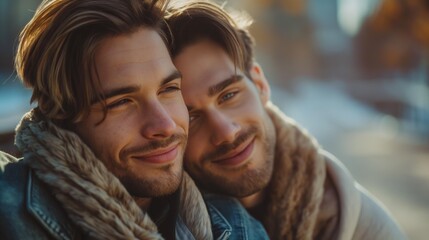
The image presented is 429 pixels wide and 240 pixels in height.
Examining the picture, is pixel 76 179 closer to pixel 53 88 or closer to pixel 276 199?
pixel 53 88

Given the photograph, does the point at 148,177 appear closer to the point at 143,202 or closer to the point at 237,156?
the point at 143,202

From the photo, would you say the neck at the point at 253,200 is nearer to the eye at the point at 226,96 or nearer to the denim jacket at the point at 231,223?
the denim jacket at the point at 231,223

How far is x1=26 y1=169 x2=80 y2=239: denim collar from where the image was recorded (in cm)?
Result: 200

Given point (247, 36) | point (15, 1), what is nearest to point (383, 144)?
point (15, 1)

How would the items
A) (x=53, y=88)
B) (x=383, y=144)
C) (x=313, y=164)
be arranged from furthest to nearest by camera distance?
(x=383, y=144)
(x=313, y=164)
(x=53, y=88)

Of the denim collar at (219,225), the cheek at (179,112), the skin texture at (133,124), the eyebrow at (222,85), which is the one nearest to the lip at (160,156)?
the skin texture at (133,124)

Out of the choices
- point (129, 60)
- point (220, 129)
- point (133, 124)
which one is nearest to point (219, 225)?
point (220, 129)

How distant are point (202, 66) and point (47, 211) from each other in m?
1.06

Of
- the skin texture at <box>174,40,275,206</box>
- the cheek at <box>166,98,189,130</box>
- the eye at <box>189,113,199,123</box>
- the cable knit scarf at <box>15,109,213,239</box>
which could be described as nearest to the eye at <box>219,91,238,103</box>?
the skin texture at <box>174,40,275,206</box>

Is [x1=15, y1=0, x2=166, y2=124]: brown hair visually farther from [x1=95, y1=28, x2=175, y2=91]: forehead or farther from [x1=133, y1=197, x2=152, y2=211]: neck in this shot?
[x1=133, y1=197, x2=152, y2=211]: neck

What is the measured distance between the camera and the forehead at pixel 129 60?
2293 mm

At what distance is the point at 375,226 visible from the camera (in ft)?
9.33

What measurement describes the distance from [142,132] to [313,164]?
3.33 ft

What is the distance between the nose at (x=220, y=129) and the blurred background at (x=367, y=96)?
0.94 m
